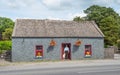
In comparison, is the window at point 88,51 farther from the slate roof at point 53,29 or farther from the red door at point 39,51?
the red door at point 39,51

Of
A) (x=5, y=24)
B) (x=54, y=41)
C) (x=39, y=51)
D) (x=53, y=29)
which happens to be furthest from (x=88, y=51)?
(x=5, y=24)

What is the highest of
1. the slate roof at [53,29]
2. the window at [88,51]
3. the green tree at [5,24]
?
the green tree at [5,24]

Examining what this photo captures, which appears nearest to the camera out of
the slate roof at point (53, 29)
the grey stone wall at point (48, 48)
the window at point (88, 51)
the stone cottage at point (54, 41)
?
the grey stone wall at point (48, 48)

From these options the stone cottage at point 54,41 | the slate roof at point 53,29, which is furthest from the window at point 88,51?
the slate roof at point 53,29

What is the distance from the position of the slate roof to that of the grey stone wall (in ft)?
1.99

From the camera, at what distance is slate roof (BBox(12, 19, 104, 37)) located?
113ft

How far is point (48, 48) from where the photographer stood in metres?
34.2

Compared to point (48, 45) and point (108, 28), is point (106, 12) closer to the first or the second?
point (108, 28)

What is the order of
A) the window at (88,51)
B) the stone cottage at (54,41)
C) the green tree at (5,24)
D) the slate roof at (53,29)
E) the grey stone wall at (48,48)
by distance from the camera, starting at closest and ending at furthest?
the grey stone wall at (48,48) < the stone cottage at (54,41) < the slate roof at (53,29) < the window at (88,51) < the green tree at (5,24)

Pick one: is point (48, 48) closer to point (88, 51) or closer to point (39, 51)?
point (39, 51)

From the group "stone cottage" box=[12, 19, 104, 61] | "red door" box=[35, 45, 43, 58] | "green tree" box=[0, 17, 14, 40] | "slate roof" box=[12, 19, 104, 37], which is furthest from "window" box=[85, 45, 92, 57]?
"green tree" box=[0, 17, 14, 40]

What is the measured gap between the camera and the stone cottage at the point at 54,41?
33.6 m

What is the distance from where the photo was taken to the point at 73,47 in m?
35.2

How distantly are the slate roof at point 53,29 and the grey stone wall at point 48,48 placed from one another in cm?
61
